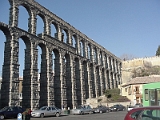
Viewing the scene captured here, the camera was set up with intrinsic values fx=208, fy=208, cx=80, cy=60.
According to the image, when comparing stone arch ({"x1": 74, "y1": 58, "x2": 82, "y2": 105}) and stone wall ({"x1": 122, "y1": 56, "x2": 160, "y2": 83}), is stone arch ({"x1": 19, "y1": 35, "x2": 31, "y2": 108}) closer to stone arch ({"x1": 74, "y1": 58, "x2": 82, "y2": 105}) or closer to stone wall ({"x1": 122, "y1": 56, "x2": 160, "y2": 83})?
stone arch ({"x1": 74, "y1": 58, "x2": 82, "y2": 105})

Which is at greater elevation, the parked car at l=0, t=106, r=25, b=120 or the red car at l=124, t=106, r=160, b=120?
the red car at l=124, t=106, r=160, b=120

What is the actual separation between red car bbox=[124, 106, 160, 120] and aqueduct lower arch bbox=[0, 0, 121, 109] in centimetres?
2306

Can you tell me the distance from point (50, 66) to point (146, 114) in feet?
98.3

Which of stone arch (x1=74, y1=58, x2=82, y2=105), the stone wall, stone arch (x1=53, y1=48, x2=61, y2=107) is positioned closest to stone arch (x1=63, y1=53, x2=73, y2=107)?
stone arch (x1=53, y1=48, x2=61, y2=107)

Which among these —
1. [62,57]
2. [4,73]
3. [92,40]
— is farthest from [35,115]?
[92,40]

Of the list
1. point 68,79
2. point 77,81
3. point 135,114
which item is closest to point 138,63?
point 77,81

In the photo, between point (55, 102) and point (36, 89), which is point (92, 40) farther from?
point (36, 89)

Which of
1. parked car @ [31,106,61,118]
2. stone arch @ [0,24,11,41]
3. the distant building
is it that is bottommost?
parked car @ [31,106,61,118]

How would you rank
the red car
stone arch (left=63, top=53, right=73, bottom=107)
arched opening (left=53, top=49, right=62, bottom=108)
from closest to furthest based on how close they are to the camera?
the red car
arched opening (left=53, top=49, right=62, bottom=108)
stone arch (left=63, top=53, right=73, bottom=107)

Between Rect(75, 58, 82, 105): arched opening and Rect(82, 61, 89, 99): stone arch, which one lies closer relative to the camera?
Rect(75, 58, 82, 105): arched opening

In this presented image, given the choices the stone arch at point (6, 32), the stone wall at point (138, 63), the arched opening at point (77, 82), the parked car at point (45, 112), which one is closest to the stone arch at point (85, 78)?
the arched opening at point (77, 82)

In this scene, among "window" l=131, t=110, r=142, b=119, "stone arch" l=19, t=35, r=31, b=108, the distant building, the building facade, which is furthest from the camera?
the distant building

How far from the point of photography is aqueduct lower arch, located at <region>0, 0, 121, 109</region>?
93.3 ft

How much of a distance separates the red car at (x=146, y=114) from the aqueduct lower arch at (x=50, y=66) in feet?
75.7
